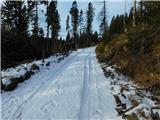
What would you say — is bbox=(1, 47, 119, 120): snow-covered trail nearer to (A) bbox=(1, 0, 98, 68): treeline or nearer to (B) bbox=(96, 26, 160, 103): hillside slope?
(B) bbox=(96, 26, 160, 103): hillside slope

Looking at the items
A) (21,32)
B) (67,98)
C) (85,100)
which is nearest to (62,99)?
(67,98)

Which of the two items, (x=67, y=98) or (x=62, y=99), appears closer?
(x=62, y=99)

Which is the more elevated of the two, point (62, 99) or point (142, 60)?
point (142, 60)

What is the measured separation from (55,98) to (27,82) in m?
5.28

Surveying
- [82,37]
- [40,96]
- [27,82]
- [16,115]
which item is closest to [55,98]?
[40,96]

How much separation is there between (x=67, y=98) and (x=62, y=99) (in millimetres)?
271

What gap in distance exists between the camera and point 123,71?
19188 mm

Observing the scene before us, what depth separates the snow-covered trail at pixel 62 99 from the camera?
12.2 metres

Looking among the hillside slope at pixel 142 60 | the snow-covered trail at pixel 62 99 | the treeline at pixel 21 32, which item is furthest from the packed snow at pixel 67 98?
the treeline at pixel 21 32

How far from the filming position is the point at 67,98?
1445cm

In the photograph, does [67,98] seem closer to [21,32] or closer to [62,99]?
[62,99]

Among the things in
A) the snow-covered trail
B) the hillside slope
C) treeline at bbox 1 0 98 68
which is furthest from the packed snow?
treeline at bbox 1 0 98 68

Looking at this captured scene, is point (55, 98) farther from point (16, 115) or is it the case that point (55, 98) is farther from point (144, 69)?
point (144, 69)

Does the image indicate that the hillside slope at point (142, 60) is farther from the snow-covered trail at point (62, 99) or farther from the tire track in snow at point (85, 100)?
the tire track in snow at point (85, 100)
